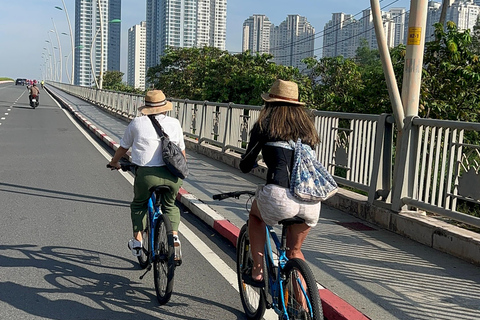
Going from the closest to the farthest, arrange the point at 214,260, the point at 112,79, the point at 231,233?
the point at 214,260 < the point at 231,233 < the point at 112,79

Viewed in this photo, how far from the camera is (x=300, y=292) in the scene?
3697 mm

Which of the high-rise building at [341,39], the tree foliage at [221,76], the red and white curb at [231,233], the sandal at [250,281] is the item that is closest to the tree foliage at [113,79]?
the high-rise building at [341,39]

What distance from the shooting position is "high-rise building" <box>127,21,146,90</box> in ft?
426

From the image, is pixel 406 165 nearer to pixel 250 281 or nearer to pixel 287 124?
pixel 250 281

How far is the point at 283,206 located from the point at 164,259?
4.84 feet

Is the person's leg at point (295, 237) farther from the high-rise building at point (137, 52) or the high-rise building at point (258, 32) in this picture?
the high-rise building at point (137, 52)

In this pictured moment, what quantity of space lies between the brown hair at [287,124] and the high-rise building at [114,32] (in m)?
57.4

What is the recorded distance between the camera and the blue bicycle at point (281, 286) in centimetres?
362

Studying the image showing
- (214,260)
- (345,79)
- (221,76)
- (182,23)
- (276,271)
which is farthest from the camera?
(182,23)

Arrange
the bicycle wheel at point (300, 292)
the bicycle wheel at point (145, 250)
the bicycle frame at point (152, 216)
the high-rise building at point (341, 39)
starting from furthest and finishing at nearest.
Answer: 1. the high-rise building at point (341, 39)
2. the bicycle wheel at point (145, 250)
3. the bicycle frame at point (152, 216)
4. the bicycle wheel at point (300, 292)

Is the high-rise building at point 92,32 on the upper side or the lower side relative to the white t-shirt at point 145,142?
upper

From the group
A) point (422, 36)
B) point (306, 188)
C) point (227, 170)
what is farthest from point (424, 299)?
point (227, 170)

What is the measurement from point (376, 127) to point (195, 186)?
3.77m

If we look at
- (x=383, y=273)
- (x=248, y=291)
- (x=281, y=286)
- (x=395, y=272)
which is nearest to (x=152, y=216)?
(x=248, y=291)
